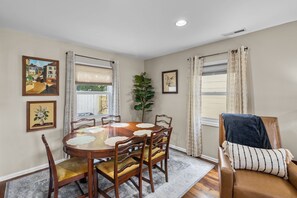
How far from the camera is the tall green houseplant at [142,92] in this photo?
401 centimetres

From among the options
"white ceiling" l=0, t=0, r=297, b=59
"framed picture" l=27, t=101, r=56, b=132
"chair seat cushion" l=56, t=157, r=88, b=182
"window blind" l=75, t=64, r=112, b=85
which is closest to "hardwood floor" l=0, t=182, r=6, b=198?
"framed picture" l=27, t=101, r=56, b=132

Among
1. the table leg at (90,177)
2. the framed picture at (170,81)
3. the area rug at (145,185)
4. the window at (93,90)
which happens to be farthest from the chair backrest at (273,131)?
the window at (93,90)

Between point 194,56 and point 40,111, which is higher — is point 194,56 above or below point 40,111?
above

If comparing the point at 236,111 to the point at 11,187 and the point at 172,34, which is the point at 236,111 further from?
the point at 11,187

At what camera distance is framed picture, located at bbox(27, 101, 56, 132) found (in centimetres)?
255

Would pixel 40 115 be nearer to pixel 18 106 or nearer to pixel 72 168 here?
pixel 18 106

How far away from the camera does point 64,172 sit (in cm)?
170

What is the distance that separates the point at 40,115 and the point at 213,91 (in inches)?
132

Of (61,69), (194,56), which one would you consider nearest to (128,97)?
(61,69)

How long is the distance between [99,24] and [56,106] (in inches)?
68.4

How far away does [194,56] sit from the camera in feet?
10.5

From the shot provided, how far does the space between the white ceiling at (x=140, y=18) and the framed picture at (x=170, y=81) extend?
98 cm

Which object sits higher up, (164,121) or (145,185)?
(164,121)

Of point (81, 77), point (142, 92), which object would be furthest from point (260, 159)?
point (81, 77)
